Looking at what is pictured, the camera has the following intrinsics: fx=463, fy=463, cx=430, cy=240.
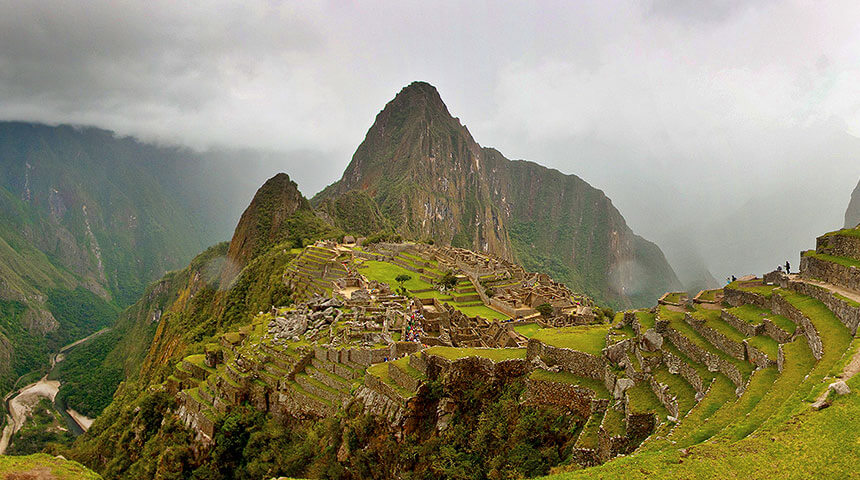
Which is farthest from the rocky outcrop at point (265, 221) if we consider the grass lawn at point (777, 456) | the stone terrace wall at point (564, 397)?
the grass lawn at point (777, 456)

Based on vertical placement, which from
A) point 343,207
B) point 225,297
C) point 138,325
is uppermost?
point 343,207

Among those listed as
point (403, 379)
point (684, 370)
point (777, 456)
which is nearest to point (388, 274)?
point (403, 379)

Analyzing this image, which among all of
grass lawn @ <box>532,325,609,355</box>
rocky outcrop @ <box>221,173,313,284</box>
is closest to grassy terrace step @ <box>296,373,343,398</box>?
grass lawn @ <box>532,325,609,355</box>

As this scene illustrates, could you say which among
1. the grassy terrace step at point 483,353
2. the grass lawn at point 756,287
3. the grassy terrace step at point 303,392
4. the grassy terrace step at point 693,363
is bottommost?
the grassy terrace step at point 303,392

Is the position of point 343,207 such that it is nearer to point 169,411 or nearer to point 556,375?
point 169,411

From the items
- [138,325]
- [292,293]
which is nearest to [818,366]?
[292,293]

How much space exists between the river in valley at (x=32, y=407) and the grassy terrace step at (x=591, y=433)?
81.0 metres

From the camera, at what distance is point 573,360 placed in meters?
14.3

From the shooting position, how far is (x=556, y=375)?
14.1 metres

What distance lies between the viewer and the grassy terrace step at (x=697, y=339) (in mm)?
11219

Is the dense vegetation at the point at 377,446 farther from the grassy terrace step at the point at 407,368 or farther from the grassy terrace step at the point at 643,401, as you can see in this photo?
the grassy terrace step at the point at 643,401

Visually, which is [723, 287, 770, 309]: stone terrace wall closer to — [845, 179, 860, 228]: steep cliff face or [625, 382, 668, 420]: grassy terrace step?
[625, 382, 668, 420]: grassy terrace step

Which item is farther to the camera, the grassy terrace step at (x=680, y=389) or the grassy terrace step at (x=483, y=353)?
the grassy terrace step at (x=483, y=353)

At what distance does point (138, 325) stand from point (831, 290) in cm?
14396
